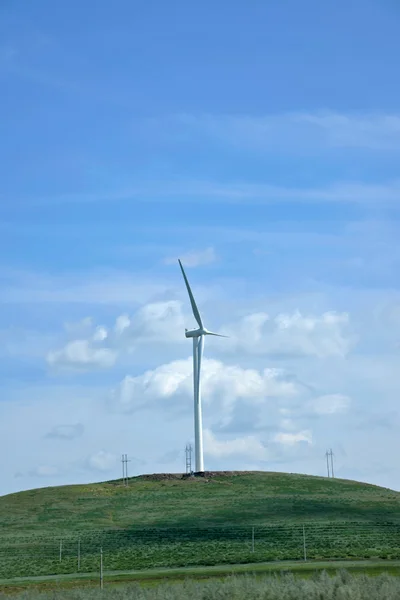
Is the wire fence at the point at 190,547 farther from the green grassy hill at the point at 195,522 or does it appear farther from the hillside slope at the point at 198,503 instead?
the hillside slope at the point at 198,503

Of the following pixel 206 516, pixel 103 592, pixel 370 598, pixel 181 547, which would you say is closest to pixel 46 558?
pixel 181 547

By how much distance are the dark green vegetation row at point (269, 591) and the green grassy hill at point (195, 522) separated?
24.1 metres

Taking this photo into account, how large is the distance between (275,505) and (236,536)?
16.1 meters

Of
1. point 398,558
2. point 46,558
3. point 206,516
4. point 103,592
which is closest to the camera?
point 103,592

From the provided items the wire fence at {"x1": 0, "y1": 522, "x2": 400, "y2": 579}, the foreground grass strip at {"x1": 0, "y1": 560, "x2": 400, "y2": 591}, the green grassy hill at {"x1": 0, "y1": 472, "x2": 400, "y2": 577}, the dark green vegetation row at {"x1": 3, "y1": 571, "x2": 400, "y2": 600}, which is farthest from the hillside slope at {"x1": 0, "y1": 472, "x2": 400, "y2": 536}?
the dark green vegetation row at {"x1": 3, "y1": 571, "x2": 400, "y2": 600}

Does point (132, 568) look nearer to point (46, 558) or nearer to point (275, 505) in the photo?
point (46, 558)

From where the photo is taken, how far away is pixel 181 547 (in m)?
70.6

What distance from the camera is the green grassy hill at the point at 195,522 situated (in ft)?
213

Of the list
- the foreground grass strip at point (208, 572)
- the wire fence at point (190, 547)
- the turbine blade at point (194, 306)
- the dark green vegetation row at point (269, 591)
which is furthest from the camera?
the turbine blade at point (194, 306)

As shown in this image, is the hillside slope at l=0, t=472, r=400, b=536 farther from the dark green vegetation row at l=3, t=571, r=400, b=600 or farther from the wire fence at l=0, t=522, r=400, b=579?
the dark green vegetation row at l=3, t=571, r=400, b=600

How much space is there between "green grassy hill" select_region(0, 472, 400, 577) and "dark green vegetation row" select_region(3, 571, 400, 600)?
2406cm

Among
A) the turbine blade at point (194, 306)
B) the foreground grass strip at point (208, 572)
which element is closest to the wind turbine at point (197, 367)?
the turbine blade at point (194, 306)

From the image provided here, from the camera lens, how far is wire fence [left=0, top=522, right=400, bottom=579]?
59.7 metres

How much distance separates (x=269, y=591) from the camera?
33.5 meters
